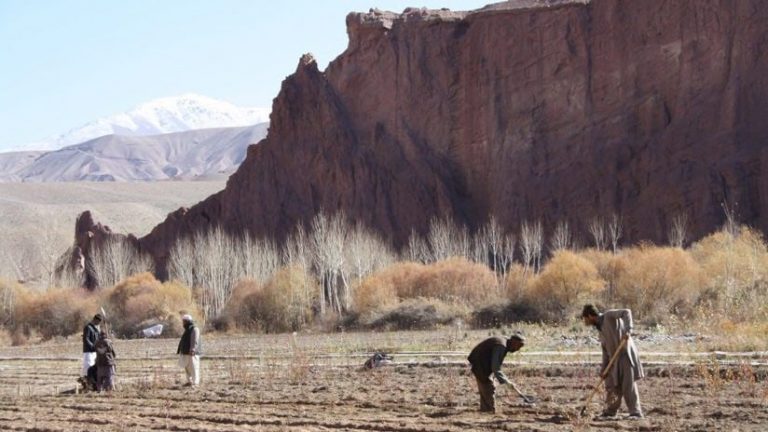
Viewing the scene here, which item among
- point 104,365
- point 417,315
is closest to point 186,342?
point 104,365

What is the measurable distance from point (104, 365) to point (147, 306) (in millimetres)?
40668

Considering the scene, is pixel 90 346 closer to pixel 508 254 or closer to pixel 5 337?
pixel 5 337

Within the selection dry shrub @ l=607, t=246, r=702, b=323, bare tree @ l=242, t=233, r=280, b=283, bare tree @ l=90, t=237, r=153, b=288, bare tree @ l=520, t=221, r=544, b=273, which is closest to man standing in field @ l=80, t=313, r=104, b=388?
dry shrub @ l=607, t=246, r=702, b=323

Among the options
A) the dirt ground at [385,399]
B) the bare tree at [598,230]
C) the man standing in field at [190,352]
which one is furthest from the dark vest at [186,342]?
the bare tree at [598,230]

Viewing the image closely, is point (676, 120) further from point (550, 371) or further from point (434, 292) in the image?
point (550, 371)

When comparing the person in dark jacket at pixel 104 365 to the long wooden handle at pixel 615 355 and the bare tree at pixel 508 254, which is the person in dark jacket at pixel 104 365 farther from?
the bare tree at pixel 508 254

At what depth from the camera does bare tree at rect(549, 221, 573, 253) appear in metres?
67.1

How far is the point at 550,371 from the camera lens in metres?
21.2

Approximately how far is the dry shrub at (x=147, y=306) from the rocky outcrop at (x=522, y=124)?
20.4m

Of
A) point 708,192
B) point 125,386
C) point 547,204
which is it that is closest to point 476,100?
point 547,204

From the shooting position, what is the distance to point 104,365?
2222 centimetres

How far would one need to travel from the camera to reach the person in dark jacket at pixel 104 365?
22.1 m

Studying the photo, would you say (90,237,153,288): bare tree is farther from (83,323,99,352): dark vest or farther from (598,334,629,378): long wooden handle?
(598,334,629,378): long wooden handle

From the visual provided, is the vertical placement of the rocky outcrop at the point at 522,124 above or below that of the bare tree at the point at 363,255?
above
